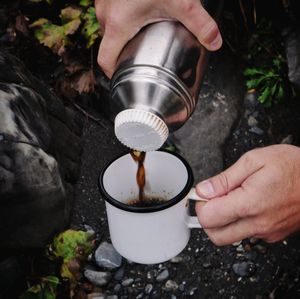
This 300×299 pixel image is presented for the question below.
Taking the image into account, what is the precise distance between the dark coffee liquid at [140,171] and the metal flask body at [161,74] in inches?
6.8

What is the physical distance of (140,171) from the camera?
1.94 metres

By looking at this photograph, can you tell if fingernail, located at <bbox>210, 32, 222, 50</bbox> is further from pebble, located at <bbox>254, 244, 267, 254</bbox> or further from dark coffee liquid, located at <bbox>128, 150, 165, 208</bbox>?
pebble, located at <bbox>254, 244, 267, 254</bbox>

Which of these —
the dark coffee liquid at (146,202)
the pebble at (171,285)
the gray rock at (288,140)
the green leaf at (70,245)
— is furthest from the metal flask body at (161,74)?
the gray rock at (288,140)

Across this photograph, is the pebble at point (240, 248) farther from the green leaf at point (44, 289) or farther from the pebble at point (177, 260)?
the green leaf at point (44, 289)

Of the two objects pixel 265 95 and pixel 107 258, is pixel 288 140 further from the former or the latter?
pixel 107 258

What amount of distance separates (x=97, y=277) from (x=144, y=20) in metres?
1.12

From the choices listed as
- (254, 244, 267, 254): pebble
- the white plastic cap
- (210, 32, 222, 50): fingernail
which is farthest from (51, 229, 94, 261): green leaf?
(210, 32, 222, 50): fingernail

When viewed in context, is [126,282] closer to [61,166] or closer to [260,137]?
[61,166]

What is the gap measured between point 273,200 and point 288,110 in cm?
125

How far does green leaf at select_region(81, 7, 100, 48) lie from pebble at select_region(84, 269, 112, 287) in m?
1.05

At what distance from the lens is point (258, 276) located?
2.45 meters

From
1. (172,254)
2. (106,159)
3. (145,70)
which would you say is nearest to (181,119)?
(145,70)

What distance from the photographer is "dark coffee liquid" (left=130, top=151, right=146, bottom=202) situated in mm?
1848

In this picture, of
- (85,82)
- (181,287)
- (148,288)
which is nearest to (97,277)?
(148,288)
